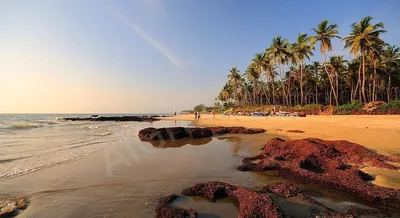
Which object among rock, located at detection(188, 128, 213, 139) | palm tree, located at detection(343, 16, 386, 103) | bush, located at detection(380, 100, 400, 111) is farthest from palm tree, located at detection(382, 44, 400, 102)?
rock, located at detection(188, 128, 213, 139)

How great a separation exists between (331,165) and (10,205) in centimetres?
892

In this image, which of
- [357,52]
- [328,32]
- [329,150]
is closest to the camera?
[329,150]

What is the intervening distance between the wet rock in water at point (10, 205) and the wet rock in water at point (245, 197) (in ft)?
12.7

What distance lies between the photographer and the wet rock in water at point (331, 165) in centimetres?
511

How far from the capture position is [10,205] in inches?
211

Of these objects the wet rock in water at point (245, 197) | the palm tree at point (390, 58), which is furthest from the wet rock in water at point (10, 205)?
the palm tree at point (390, 58)

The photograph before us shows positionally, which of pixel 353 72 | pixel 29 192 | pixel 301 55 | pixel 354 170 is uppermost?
pixel 301 55

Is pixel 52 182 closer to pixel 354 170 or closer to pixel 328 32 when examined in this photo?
pixel 354 170

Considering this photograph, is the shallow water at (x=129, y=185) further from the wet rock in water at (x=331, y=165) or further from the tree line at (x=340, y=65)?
the tree line at (x=340, y=65)

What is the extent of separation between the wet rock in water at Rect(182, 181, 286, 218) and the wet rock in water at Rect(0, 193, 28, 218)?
386 centimetres

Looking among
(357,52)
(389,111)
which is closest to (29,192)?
(389,111)

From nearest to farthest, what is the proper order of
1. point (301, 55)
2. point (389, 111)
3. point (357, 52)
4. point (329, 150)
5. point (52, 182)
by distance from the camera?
point (52, 182)
point (329, 150)
point (389, 111)
point (357, 52)
point (301, 55)

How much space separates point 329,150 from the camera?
8.55m

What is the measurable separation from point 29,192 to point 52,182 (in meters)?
0.87
